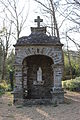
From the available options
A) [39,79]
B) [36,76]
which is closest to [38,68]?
[36,76]

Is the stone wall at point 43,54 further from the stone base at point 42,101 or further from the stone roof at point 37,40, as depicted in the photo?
the stone base at point 42,101

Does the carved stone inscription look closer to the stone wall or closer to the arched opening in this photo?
the stone wall

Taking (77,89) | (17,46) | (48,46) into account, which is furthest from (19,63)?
(77,89)

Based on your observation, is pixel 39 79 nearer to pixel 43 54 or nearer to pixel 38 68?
pixel 38 68

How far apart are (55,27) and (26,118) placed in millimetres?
14437

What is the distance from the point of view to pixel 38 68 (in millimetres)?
14656

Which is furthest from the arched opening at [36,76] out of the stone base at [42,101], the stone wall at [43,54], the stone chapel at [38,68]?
the stone base at [42,101]

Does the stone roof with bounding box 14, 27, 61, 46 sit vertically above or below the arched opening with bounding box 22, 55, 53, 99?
above

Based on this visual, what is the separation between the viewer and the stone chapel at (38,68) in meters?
12.8

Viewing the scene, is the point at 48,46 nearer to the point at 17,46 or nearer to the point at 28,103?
the point at 17,46

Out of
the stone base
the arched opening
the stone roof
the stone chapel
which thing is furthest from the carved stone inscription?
the stone base

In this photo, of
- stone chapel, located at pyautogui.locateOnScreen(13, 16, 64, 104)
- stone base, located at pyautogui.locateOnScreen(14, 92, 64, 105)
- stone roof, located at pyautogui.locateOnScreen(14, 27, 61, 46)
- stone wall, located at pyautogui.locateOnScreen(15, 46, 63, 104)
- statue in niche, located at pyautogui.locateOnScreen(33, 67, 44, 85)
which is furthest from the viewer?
statue in niche, located at pyautogui.locateOnScreen(33, 67, 44, 85)

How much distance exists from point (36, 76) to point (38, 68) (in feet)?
1.75

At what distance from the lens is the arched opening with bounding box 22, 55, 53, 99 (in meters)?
14.6
